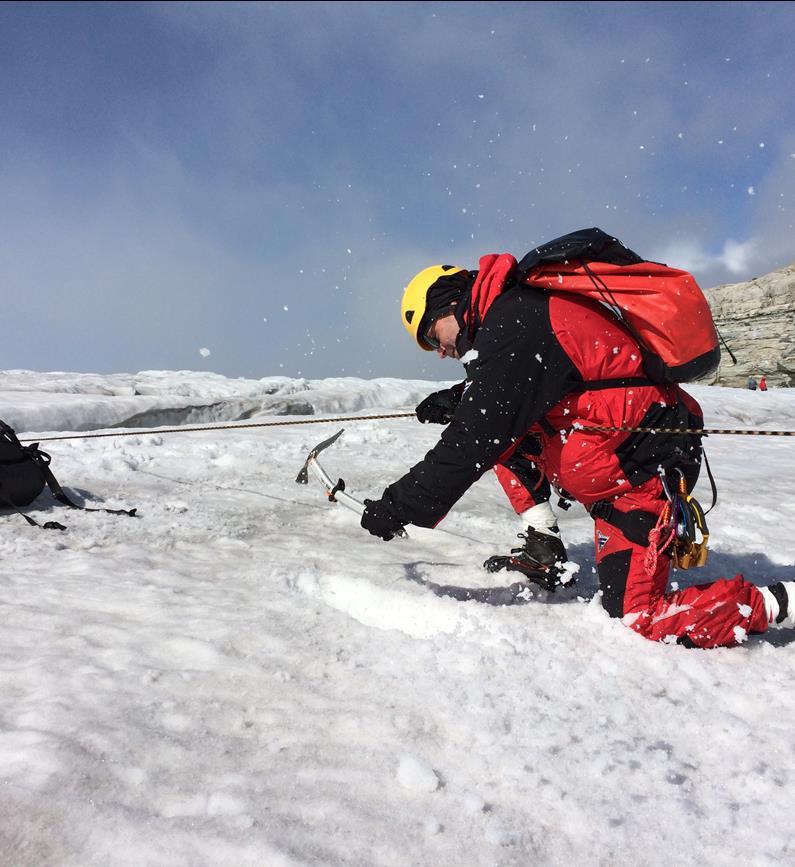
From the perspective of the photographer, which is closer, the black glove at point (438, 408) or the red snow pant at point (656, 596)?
the red snow pant at point (656, 596)

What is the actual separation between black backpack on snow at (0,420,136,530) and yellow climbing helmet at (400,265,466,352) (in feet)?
7.27

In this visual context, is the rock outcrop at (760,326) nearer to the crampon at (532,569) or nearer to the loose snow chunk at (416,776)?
the crampon at (532,569)

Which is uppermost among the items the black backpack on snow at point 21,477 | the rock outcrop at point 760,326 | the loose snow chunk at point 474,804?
the rock outcrop at point 760,326

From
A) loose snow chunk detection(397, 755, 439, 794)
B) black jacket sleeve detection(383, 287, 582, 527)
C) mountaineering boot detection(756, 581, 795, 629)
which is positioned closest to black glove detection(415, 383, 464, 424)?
black jacket sleeve detection(383, 287, 582, 527)

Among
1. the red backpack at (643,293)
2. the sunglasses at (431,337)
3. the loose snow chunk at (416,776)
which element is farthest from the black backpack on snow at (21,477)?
the red backpack at (643,293)

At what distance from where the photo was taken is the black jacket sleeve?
7.07ft

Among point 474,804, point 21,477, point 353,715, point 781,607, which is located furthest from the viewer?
point 21,477

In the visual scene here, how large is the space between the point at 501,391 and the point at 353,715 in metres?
1.20

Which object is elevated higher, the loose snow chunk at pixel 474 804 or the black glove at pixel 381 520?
the black glove at pixel 381 520

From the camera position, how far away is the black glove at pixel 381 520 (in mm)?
2348

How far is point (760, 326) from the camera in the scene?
35.1 m

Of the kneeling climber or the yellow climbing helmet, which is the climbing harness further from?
the yellow climbing helmet

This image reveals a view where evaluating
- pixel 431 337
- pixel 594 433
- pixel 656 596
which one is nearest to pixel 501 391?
pixel 594 433

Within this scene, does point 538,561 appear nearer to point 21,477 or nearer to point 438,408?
point 438,408
